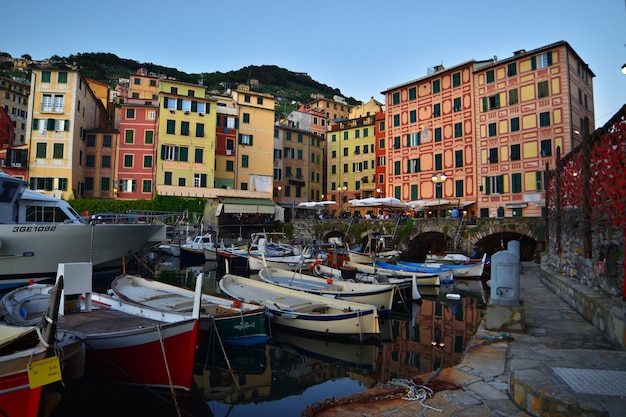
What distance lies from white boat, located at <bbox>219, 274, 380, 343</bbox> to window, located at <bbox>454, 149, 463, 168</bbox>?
3046 cm

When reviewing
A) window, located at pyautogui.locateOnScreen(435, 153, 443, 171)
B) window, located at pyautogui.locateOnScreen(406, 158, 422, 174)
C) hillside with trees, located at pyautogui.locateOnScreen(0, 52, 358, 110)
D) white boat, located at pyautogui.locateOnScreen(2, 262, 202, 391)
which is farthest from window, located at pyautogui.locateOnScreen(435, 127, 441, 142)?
hillside with trees, located at pyautogui.locateOnScreen(0, 52, 358, 110)

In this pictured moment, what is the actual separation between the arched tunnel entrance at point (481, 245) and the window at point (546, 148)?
300 inches

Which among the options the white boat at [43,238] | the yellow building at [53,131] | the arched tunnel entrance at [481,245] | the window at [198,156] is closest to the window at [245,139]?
the window at [198,156]

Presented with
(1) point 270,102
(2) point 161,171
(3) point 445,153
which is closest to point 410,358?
(3) point 445,153

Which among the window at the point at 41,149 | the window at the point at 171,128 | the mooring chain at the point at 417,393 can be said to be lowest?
the mooring chain at the point at 417,393

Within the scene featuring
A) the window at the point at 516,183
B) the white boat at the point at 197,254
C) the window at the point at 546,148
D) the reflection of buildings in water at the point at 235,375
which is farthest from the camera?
the window at the point at 516,183

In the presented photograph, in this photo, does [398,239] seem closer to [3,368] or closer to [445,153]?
[445,153]

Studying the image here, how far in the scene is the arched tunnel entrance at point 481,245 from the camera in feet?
99.0

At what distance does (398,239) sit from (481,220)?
6965mm

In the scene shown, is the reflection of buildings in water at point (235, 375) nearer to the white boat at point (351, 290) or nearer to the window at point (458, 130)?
the white boat at point (351, 290)

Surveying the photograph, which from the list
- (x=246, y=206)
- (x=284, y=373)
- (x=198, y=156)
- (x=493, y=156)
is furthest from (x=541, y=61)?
(x=284, y=373)

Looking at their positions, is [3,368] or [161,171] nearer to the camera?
[3,368]

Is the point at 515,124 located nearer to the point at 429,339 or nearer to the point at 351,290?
the point at 351,290

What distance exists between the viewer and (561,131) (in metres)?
32.2
